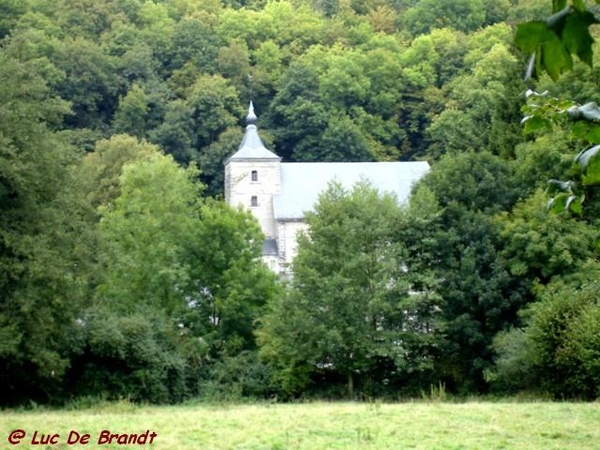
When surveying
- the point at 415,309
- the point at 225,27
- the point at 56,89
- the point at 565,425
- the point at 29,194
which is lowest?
the point at 565,425

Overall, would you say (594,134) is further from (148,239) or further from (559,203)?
(148,239)

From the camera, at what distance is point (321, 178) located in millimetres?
54500

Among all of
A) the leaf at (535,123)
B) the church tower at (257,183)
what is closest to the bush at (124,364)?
the leaf at (535,123)

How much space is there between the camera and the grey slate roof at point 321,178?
5344 cm

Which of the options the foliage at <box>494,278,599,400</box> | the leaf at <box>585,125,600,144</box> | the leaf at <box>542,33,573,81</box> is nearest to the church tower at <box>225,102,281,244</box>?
the foliage at <box>494,278,599,400</box>

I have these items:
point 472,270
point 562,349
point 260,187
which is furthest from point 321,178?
point 562,349

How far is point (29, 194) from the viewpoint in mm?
20906

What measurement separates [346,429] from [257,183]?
143ft

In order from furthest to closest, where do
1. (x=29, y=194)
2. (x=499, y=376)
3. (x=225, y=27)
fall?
(x=225, y=27) < (x=499, y=376) < (x=29, y=194)

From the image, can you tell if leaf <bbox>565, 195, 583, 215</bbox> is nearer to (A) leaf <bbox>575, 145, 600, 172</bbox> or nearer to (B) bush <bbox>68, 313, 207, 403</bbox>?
(A) leaf <bbox>575, 145, 600, 172</bbox>

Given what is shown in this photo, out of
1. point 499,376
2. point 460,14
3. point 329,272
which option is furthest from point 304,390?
point 460,14

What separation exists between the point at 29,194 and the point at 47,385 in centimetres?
452

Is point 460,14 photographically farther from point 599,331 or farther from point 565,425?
point 565,425

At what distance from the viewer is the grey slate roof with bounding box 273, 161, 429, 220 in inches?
2104
